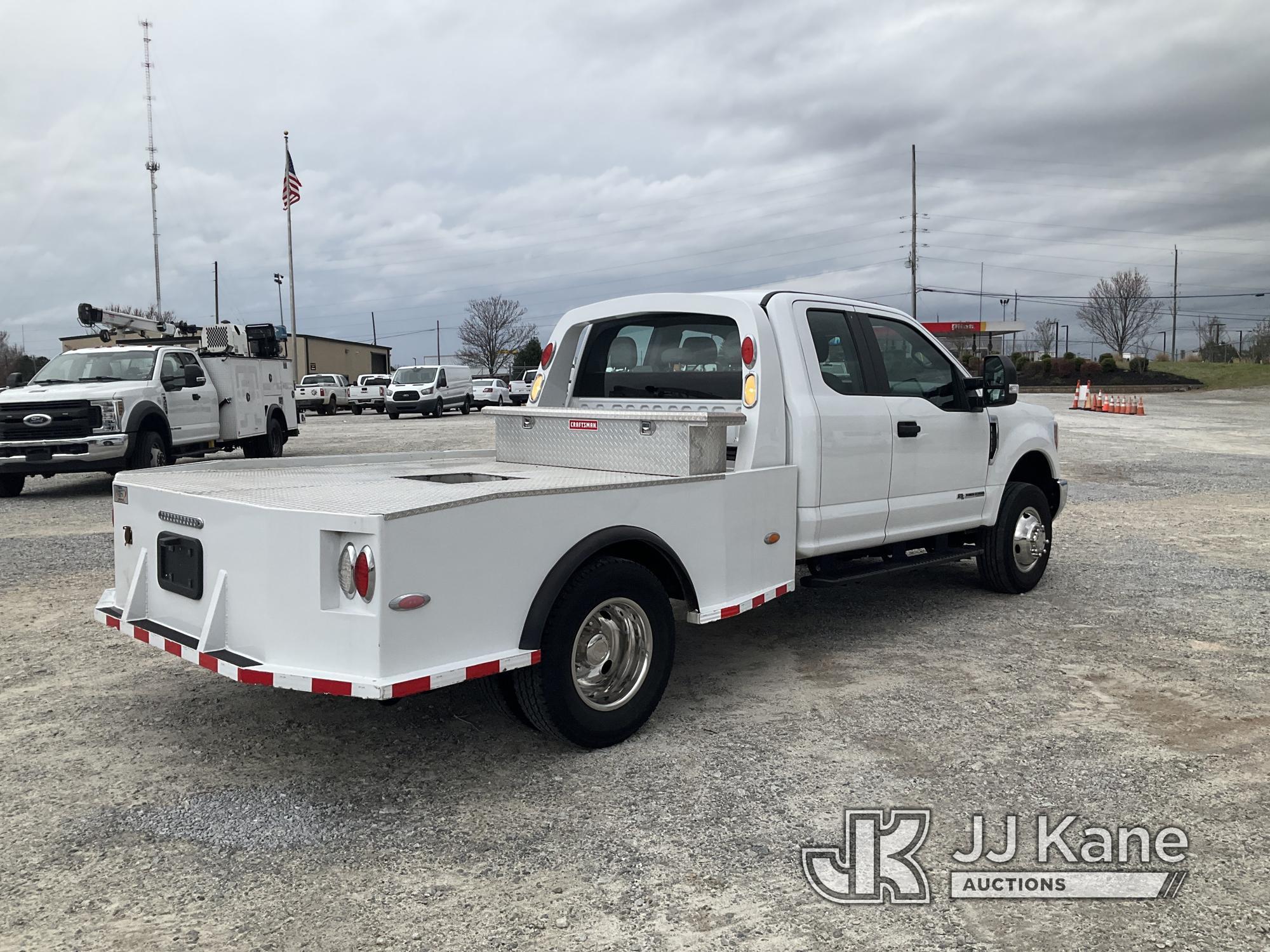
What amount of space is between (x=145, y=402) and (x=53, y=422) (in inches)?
47.9

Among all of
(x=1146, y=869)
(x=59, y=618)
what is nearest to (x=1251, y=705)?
(x=1146, y=869)

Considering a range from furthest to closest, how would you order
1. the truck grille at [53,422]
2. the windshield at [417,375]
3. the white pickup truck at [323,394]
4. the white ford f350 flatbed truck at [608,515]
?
the white pickup truck at [323,394]
the windshield at [417,375]
the truck grille at [53,422]
the white ford f350 flatbed truck at [608,515]

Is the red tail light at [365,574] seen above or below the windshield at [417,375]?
below

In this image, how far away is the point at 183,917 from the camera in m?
2.99

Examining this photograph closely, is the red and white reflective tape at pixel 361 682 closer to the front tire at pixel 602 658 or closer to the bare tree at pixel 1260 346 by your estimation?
the front tire at pixel 602 658

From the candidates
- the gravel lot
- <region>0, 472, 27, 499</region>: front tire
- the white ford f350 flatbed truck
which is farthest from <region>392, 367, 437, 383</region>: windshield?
the white ford f350 flatbed truck

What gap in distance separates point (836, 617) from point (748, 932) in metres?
3.94

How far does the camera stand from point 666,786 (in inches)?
154

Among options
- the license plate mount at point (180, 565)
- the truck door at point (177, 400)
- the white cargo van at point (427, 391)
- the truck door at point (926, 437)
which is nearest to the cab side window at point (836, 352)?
the truck door at point (926, 437)

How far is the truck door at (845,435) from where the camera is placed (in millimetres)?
5367

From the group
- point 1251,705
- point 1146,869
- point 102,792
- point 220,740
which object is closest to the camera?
point 1146,869

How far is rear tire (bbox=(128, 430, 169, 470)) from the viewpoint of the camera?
44.2 ft

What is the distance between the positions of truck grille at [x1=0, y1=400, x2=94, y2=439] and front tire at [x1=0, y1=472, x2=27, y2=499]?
86 centimetres

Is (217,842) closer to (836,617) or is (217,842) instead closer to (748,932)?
(748,932)
